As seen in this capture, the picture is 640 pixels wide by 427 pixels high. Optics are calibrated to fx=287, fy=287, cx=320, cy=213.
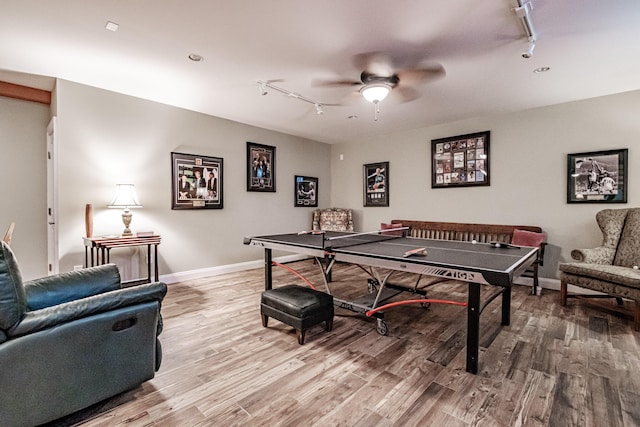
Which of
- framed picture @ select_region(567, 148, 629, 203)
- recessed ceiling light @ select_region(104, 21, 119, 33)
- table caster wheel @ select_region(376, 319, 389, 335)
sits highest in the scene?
recessed ceiling light @ select_region(104, 21, 119, 33)

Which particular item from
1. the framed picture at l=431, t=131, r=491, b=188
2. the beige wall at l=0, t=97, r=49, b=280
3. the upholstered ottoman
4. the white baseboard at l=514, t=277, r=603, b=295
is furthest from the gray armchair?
the beige wall at l=0, t=97, r=49, b=280

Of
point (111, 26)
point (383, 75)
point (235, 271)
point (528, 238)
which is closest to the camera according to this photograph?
point (111, 26)

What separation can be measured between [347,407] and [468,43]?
10.1 ft

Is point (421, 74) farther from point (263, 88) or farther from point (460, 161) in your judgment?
point (460, 161)

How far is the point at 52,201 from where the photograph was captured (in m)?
3.77

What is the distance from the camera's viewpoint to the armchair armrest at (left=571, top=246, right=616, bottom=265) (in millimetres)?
3422

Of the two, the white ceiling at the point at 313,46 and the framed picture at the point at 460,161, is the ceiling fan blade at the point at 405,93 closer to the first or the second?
the white ceiling at the point at 313,46

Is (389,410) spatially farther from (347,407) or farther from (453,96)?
(453,96)

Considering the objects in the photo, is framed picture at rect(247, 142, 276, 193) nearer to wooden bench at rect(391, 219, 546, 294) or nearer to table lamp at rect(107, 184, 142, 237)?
table lamp at rect(107, 184, 142, 237)

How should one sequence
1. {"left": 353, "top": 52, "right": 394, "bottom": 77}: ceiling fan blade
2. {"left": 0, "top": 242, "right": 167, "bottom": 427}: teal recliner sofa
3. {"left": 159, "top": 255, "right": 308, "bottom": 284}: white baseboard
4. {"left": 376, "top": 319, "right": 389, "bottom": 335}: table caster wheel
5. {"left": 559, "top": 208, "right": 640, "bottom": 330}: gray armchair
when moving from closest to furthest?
{"left": 0, "top": 242, "right": 167, "bottom": 427}: teal recliner sofa
{"left": 376, "top": 319, "right": 389, "bottom": 335}: table caster wheel
{"left": 353, "top": 52, "right": 394, "bottom": 77}: ceiling fan blade
{"left": 559, "top": 208, "right": 640, "bottom": 330}: gray armchair
{"left": 159, "top": 255, "right": 308, "bottom": 284}: white baseboard

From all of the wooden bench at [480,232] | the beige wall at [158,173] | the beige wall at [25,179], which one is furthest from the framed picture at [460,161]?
the beige wall at [25,179]

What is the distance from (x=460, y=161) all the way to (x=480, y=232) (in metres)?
1.27

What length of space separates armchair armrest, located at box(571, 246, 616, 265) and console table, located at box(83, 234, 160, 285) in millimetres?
5370

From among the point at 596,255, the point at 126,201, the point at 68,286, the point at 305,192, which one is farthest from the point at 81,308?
the point at 305,192
